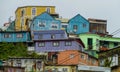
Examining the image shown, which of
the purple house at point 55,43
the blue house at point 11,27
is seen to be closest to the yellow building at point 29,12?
the blue house at point 11,27

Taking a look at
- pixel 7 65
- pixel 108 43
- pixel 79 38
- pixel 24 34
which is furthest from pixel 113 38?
pixel 7 65

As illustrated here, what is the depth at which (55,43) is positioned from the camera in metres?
79.8

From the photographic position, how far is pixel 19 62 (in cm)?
7238

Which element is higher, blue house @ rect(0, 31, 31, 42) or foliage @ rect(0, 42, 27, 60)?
blue house @ rect(0, 31, 31, 42)

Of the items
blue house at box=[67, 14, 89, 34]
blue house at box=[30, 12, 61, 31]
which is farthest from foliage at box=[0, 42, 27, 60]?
blue house at box=[67, 14, 89, 34]

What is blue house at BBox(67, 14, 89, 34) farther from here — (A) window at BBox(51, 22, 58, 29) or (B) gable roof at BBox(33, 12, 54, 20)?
(B) gable roof at BBox(33, 12, 54, 20)

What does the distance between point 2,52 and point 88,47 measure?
12123mm

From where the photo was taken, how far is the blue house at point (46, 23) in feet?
280

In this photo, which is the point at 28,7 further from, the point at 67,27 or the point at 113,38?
the point at 113,38

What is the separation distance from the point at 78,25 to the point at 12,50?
41.4 feet

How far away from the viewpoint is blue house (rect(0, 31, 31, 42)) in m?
81.6

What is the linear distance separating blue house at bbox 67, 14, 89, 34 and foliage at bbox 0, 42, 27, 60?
9.04 metres

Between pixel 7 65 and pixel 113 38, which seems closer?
pixel 7 65

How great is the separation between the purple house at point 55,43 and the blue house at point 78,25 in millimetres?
4458
